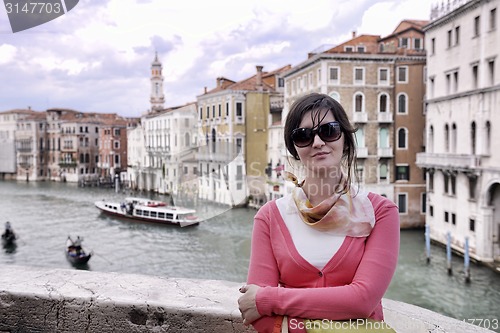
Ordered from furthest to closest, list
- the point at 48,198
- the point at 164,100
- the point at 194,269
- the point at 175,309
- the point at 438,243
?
the point at 164,100 < the point at 48,198 < the point at 438,243 < the point at 194,269 < the point at 175,309

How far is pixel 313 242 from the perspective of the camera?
1.16 metres

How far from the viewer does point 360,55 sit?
57.7 feet

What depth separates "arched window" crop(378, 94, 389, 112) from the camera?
700 inches

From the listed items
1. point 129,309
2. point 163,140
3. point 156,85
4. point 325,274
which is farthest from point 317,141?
point 156,85

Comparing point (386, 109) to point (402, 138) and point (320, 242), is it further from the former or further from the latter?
point (320, 242)

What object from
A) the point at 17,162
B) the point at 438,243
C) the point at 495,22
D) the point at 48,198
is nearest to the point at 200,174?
the point at 438,243

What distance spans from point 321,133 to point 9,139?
5555cm

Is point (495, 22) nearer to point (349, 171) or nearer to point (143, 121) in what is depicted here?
point (349, 171)

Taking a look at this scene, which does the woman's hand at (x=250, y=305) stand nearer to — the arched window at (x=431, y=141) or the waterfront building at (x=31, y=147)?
the arched window at (x=431, y=141)

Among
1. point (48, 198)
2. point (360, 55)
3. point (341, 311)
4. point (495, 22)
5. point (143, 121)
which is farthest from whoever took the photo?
point (143, 121)

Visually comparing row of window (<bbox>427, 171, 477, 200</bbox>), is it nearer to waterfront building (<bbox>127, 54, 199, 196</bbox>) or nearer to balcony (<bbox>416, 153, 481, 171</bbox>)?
balcony (<bbox>416, 153, 481, 171</bbox>)

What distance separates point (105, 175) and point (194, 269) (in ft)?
109

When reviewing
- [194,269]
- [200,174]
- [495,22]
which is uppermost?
[495,22]

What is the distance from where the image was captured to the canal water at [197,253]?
35.4 ft
